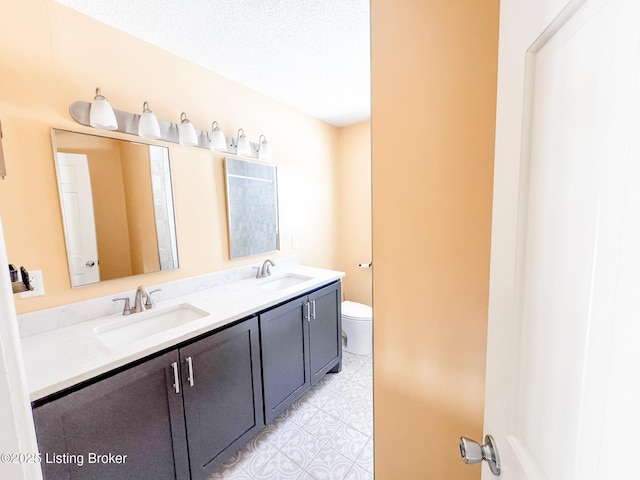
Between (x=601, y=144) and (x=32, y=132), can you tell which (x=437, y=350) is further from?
(x=32, y=132)

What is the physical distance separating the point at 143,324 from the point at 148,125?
3.67ft

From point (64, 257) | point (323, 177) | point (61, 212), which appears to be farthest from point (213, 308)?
point (323, 177)

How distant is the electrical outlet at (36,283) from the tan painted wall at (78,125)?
24 mm

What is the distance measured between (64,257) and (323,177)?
87.0 inches

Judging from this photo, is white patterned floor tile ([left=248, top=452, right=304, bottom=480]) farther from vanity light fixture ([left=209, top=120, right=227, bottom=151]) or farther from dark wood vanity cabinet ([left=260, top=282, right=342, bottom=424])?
vanity light fixture ([left=209, top=120, right=227, bottom=151])

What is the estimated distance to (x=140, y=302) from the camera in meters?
1.42

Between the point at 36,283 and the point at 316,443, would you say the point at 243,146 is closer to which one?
the point at 36,283

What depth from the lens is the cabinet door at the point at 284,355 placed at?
5.03 ft

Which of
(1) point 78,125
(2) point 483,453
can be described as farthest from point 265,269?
(2) point 483,453

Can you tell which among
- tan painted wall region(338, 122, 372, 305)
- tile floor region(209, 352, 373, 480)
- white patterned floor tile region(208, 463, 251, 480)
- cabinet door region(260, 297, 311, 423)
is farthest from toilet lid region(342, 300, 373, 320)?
white patterned floor tile region(208, 463, 251, 480)

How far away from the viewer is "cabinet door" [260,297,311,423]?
5.03ft

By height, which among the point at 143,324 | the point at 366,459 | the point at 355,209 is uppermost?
the point at 355,209

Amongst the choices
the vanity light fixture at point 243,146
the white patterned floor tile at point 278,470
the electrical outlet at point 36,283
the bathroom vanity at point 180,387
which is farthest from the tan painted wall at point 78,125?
the white patterned floor tile at point 278,470

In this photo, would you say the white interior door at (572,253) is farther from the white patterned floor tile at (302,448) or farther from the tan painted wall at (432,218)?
the white patterned floor tile at (302,448)
